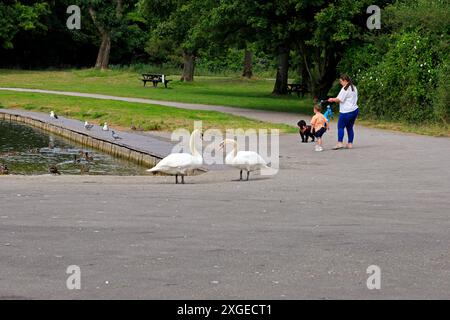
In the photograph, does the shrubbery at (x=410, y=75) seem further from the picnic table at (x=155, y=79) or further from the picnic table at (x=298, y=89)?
the picnic table at (x=155, y=79)

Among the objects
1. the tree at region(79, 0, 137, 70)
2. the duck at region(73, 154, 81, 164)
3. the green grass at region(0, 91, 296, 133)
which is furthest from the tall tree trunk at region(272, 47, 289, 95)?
the duck at region(73, 154, 81, 164)

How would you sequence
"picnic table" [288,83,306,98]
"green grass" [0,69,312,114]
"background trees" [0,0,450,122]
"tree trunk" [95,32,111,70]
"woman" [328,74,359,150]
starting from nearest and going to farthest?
"woman" [328,74,359,150]
"background trees" [0,0,450,122]
"green grass" [0,69,312,114]
"picnic table" [288,83,306,98]
"tree trunk" [95,32,111,70]

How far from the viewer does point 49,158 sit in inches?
1023

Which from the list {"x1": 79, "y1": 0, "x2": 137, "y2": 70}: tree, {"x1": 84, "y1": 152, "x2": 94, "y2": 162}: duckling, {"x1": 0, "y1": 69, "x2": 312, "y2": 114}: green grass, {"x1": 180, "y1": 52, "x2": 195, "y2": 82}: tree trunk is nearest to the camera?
{"x1": 84, "y1": 152, "x2": 94, "y2": 162}: duckling

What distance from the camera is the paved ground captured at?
9.12 m

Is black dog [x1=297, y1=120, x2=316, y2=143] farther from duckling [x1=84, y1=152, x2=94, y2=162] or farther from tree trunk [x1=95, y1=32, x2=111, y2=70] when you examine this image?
tree trunk [x1=95, y1=32, x2=111, y2=70]

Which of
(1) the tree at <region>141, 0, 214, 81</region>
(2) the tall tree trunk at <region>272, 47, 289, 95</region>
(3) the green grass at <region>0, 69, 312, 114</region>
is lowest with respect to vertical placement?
(3) the green grass at <region>0, 69, 312, 114</region>

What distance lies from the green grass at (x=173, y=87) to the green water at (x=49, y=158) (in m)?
15.2

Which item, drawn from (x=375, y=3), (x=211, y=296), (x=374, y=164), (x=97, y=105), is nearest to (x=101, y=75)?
(x=97, y=105)

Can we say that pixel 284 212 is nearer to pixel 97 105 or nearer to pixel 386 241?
pixel 386 241

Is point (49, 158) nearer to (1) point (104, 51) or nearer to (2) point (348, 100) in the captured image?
(2) point (348, 100)

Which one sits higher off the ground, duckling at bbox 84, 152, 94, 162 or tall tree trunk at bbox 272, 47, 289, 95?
tall tree trunk at bbox 272, 47, 289, 95

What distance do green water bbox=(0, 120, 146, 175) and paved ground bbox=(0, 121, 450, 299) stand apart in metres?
4.00
